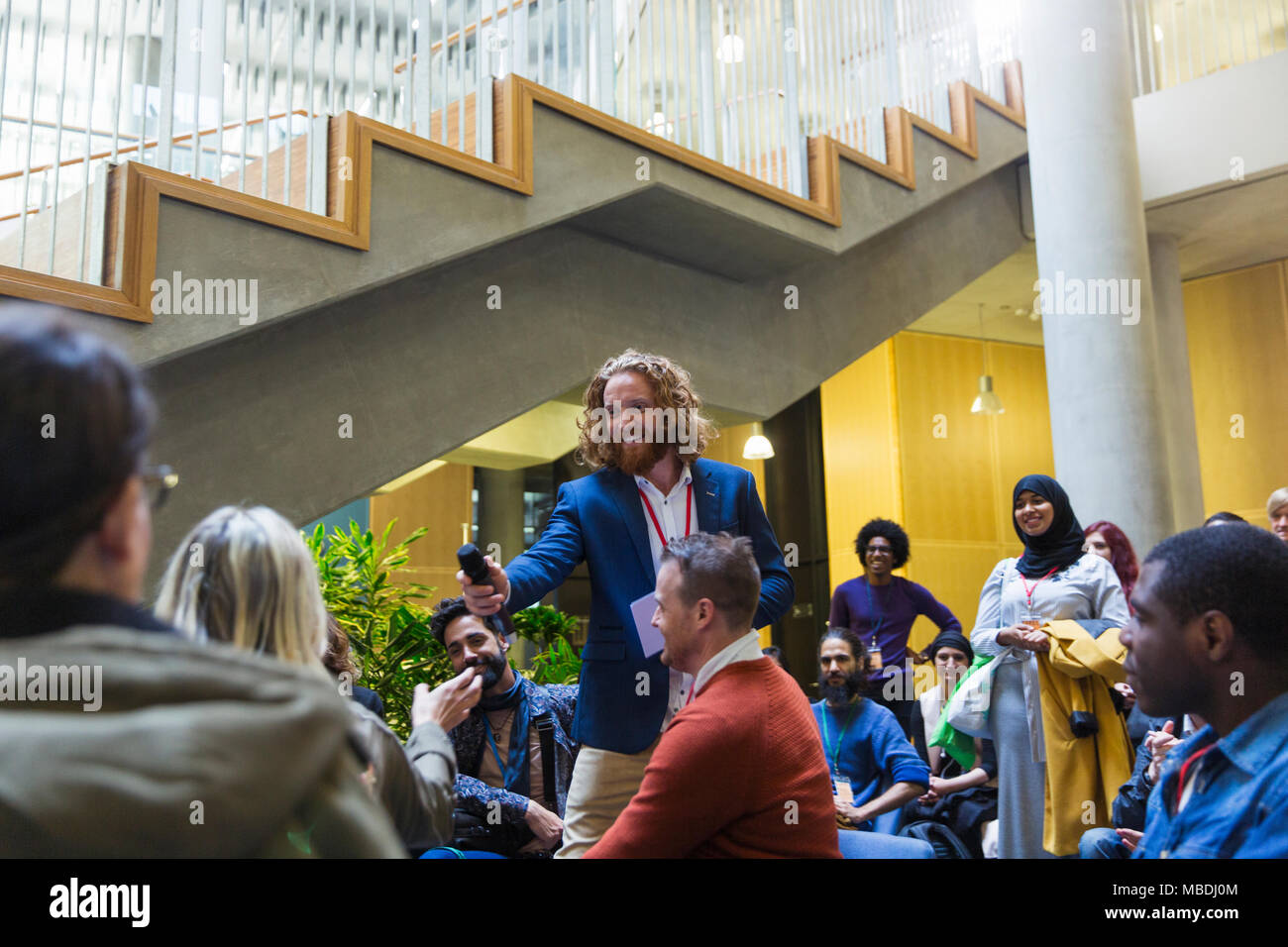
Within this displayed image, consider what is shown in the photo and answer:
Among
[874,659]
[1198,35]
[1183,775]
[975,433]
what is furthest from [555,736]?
[975,433]

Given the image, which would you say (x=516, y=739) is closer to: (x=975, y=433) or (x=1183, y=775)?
(x=1183, y=775)

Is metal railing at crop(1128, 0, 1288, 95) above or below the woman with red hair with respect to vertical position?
above

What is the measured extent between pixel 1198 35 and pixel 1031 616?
5674 mm

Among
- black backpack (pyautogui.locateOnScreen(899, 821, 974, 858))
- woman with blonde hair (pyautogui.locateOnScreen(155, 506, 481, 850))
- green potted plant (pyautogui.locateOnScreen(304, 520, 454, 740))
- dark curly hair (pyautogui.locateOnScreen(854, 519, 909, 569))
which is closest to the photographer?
woman with blonde hair (pyautogui.locateOnScreen(155, 506, 481, 850))

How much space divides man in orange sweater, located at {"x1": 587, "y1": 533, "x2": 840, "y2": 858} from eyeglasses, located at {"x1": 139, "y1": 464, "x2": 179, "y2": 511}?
0.90 m

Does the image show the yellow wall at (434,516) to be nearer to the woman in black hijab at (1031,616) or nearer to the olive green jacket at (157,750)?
the woman in black hijab at (1031,616)

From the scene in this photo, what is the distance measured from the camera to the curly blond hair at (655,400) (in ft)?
7.04

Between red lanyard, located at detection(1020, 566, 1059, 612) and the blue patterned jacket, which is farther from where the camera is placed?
red lanyard, located at detection(1020, 566, 1059, 612)

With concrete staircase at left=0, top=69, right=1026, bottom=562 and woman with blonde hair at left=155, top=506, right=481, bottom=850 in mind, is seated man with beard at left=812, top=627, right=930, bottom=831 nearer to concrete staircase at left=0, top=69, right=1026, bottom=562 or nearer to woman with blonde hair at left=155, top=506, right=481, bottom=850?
concrete staircase at left=0, top=69, right=1026, bottom=562

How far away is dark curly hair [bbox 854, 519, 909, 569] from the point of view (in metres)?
5.19

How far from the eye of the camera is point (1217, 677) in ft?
3.98

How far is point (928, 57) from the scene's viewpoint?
5.75 m

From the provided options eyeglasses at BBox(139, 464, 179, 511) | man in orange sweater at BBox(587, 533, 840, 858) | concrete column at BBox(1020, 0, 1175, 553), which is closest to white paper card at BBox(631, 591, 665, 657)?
man in orange sweater at BBox(587, 533, 840, 858)

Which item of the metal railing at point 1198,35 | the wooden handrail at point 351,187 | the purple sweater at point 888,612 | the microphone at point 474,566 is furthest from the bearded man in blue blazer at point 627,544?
the metal railing at point 1198,35
